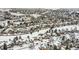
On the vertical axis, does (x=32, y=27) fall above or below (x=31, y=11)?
below

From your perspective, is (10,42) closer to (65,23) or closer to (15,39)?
(15,39)

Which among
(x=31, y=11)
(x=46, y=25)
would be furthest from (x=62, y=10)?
(x=31, y=11)
